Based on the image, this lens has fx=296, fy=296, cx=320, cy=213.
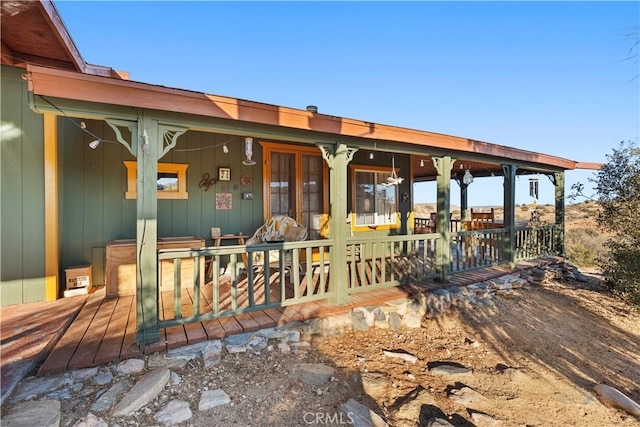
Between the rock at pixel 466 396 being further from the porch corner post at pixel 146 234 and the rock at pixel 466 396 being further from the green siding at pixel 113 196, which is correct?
the green siding at pixel 113 196

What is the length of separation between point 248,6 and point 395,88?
551cm

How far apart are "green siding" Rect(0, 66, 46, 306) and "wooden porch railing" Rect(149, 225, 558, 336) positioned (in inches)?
52.7

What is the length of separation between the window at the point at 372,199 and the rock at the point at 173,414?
4140 mm

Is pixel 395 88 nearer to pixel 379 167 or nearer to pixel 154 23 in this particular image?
pixel 379 167

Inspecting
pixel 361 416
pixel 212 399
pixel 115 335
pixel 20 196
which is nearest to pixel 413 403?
pixel 361 416

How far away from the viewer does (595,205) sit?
631cm

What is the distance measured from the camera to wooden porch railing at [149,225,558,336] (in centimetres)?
273

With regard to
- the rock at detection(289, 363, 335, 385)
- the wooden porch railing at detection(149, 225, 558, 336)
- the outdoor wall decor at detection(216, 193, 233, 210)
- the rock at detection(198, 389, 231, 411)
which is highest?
the outdoor wall decor at detection(216, 193, 233, 210)

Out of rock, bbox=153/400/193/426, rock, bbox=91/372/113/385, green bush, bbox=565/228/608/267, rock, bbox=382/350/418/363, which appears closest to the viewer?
rock, bbox=153/400/193/426

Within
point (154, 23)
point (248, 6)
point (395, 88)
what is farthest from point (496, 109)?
point (154, 23)

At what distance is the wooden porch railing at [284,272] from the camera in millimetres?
2730

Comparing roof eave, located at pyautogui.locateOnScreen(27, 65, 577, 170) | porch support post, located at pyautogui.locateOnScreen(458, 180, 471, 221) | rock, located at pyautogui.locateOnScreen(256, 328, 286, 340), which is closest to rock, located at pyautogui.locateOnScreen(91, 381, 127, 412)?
rock, located at pyautogui.locateOnScreen(256, 328, 286, 340)

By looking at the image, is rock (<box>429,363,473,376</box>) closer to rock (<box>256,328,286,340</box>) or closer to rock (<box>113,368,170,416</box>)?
rock (<box>256,328,286,340</box>)

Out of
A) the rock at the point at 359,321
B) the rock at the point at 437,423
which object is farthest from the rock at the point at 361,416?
the rock at the point at 359,321
